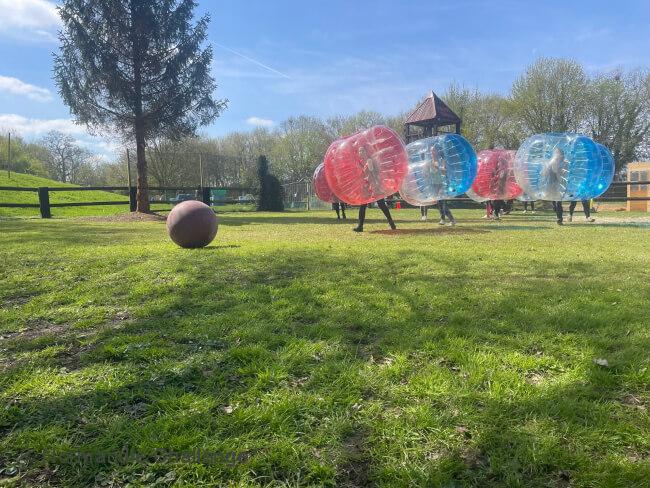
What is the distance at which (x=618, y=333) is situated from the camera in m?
3.47

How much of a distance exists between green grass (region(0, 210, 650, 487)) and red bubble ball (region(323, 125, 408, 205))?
5621 mm

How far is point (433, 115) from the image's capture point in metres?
24.5

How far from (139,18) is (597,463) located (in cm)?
2189

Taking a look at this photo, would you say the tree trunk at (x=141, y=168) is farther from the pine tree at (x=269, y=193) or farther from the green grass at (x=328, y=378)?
the green grass at (x=328, y=378)

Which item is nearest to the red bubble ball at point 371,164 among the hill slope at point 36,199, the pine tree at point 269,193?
the hill slope at point 36,199

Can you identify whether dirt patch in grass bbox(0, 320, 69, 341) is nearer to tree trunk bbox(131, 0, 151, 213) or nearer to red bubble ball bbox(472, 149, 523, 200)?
red bubble ball bbox(472, 149, 523, 200)

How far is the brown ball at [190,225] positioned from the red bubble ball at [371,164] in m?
4.32

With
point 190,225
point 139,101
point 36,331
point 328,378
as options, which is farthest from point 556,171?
point 139,101

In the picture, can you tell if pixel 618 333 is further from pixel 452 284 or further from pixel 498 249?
pixel 498 249

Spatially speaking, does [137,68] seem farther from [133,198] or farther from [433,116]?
[433,116]

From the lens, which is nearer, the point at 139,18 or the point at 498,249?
the point at 498,249

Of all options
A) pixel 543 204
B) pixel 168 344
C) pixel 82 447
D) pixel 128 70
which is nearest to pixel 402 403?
pixel 82 447

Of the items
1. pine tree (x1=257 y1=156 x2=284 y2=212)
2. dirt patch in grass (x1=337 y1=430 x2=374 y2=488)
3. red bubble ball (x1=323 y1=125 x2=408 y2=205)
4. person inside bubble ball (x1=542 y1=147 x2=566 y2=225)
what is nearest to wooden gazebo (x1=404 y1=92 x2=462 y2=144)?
pine tree (x1=257 y1=156 x2=284 y2=212)

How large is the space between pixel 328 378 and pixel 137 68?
2016 centimetres
